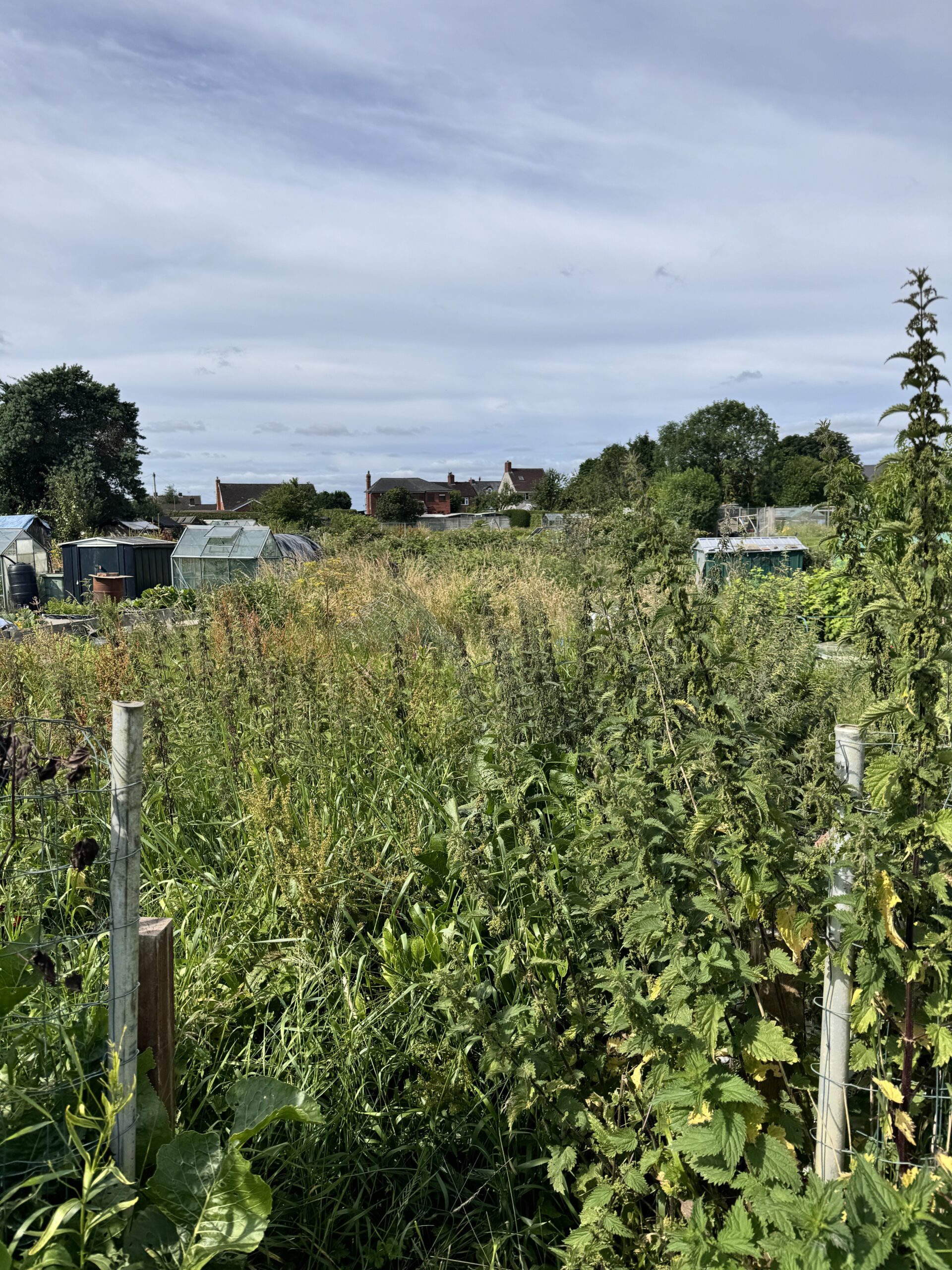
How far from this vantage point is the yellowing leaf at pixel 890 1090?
1661 mm

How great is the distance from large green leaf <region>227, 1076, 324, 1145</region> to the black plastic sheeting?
1315cm

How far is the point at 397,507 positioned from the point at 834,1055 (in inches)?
2061

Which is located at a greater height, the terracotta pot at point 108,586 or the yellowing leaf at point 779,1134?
the terracotta pot at point 108,586

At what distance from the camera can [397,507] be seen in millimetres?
52969

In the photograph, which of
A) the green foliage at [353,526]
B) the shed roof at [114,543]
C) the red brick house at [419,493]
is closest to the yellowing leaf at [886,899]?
the green foliage at [353,526]

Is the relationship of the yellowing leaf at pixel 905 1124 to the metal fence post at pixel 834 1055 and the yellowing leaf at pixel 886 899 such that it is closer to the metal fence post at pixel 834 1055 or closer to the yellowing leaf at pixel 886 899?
the metal fence post at pixel 834 1055

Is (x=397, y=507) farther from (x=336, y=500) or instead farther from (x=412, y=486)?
(x=412, y=486)

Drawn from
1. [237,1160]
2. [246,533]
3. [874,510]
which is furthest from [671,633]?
[246,533]

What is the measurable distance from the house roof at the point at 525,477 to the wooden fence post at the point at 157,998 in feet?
296

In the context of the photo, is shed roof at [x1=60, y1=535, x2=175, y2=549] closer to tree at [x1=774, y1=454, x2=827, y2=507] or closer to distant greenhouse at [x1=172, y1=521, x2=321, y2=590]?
distant greenhouse at [x1=172, y1=521, x2=321, y2=590]

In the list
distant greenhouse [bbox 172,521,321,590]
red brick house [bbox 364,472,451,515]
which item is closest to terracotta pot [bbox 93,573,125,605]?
distant greenhouse [bbox 172,521,321,590]

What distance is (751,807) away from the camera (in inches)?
72.2

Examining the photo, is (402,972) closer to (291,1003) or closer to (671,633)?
(291,1003)

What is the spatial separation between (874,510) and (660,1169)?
173 centimetres
